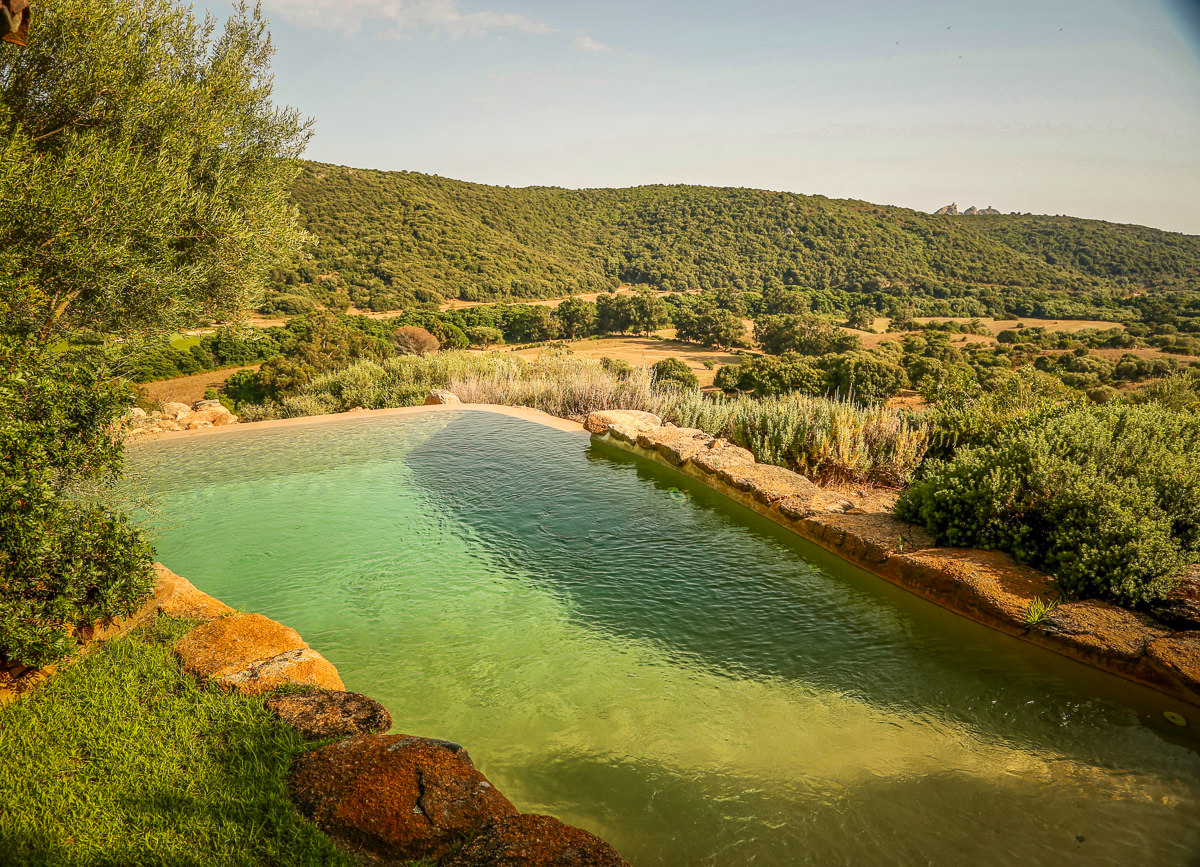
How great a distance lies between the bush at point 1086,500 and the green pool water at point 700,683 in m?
0.86

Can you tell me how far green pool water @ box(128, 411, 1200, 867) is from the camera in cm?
269

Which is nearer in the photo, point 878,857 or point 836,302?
point 878,857

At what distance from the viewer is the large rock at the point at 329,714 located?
9.37 feet

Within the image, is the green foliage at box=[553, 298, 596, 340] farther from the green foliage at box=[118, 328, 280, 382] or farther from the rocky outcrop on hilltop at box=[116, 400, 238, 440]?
the rocky outcrop on hilltop at box=[116, 400, 238, 440]

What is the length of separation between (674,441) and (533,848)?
265 inches

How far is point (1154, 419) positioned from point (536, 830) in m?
6.64

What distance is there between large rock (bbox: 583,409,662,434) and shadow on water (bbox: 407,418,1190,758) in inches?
66.2

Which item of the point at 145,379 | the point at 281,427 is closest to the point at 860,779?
the point at 281,427

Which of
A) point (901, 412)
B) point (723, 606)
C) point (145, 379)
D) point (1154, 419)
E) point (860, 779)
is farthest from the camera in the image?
point (145, 379)

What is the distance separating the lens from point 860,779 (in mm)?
2945

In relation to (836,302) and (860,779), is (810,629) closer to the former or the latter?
(860,779)

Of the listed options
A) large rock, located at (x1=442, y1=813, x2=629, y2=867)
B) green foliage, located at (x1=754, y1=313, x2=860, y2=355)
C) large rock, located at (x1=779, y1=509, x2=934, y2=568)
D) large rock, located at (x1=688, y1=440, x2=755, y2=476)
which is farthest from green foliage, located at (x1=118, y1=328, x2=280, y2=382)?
green foliage, located at (x1=754, y1=313, x2=860, y2=355)

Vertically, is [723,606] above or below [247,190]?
below

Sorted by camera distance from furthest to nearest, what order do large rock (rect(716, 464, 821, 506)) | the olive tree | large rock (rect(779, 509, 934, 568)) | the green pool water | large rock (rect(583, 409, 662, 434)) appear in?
large rock (rect(583, 409, 662, 434))
large rock (rect(716, 464, 821, 506))
large rock (rect(779, 509, 934, 568))
the olive tree
the green pool water
